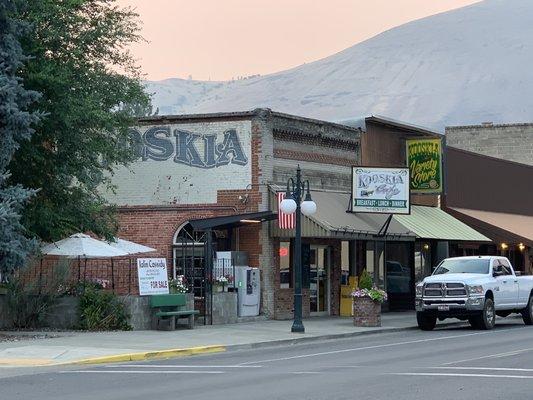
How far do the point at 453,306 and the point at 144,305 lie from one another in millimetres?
8903

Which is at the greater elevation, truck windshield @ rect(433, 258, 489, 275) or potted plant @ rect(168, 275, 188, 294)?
truck windshield @ rect(433, 258, 489, 275)

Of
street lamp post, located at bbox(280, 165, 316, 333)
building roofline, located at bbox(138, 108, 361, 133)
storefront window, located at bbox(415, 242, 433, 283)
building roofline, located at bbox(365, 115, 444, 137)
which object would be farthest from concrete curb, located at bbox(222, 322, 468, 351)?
storefront window, located at bbox(415, 242, 433, 283)

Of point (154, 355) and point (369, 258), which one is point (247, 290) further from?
point (154, 355)

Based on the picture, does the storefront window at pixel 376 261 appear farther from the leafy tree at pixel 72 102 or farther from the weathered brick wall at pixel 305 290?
the leafy tree at pixel 72 102

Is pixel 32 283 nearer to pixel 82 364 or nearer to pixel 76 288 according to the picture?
pixel 76 288

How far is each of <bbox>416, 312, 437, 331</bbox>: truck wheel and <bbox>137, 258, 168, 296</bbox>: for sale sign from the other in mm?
→ 7819

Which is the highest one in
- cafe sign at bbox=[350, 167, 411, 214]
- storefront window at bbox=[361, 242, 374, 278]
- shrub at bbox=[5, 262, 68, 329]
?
cafe sign at bbox=[350, 167, 411, 214]

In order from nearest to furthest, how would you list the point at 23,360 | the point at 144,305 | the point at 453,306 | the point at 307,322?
the point at 23,360, the point at 144,305, the point at 453,306, the point at 307,322

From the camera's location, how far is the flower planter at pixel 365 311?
32.2 metres

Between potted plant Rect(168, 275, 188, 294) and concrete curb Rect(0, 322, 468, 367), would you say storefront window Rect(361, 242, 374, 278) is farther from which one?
potted plant Rect(168, 275, 188, 294)

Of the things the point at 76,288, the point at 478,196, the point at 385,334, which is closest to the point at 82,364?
the point at 76,288

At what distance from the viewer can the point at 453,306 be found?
31594 mm

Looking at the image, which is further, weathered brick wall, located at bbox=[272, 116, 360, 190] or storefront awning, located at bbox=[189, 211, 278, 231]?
weathered brick wall, located at bbox=[272, 116, 360, 190]

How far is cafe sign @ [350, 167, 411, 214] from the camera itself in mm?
36375
